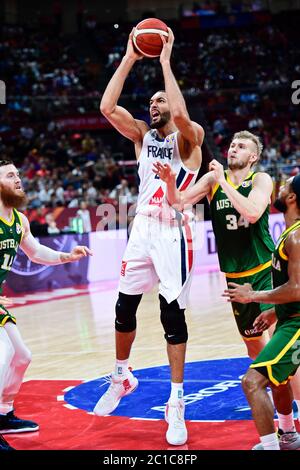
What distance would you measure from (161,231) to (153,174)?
1.49 feet

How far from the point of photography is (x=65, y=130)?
24953mm

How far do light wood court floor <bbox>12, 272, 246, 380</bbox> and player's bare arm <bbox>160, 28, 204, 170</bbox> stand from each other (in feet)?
9.61

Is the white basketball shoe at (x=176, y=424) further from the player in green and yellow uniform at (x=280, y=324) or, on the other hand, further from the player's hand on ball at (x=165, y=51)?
the player's hand on ball at (x=165, y=51)

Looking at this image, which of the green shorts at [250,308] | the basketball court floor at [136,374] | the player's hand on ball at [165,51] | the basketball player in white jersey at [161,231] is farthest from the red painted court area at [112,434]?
the player's hand on ball at [165,51]

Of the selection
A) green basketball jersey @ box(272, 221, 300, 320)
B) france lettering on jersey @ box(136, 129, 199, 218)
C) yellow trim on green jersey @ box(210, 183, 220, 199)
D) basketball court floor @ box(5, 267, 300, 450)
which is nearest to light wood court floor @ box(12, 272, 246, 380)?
basketball court floor @ box(5, 267, 300, 450)

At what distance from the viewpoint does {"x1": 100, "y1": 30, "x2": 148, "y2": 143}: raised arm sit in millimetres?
6031

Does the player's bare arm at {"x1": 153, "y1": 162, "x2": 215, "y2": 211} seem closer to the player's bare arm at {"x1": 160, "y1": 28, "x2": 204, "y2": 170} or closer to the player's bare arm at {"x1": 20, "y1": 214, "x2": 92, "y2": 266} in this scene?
the player's bare arm at {"x1": 160, "y1": 28, "x2": 204, "y2": 170}

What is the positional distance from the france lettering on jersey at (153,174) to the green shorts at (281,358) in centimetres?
159

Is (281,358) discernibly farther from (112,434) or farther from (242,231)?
(112,434)
